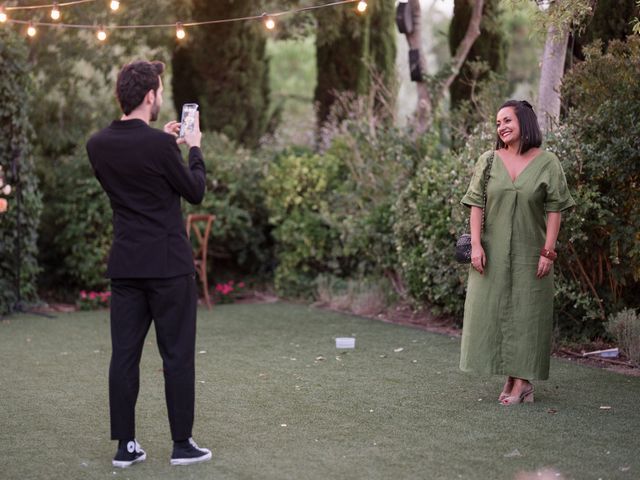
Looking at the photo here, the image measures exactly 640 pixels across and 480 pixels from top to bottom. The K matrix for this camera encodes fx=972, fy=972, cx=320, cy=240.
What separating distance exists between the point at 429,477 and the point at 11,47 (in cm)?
785

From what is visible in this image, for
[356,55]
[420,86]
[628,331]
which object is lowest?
[628,331]

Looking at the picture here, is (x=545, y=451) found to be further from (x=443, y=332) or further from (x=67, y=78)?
(x=67, y=78)

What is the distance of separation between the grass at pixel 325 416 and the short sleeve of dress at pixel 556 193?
1201mm

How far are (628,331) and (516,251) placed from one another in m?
1.99

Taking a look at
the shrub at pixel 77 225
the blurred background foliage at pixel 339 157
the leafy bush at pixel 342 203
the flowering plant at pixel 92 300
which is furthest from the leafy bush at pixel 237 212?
the flowering plant at pixel 92 300

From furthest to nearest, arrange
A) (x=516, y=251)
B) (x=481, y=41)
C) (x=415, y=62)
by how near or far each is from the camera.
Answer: (x=481, y=41)
(x=415, y=62)
(x=516, y=251)

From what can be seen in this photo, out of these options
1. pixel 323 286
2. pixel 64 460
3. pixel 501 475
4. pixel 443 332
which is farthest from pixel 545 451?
pixel 323 286

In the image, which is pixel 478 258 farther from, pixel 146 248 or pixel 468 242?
pixel 146 248

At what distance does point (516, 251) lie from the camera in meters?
5.80

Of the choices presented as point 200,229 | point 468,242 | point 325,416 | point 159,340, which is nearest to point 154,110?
point 159,340

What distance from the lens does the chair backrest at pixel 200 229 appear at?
36.3 ft

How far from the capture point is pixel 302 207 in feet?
39.2

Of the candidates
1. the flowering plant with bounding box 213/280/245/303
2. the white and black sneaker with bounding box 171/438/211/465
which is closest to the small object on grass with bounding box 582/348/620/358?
the white and black sneaker with bounding box 171/438/211/465

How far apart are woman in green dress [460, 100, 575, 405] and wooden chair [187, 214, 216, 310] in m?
5.42
